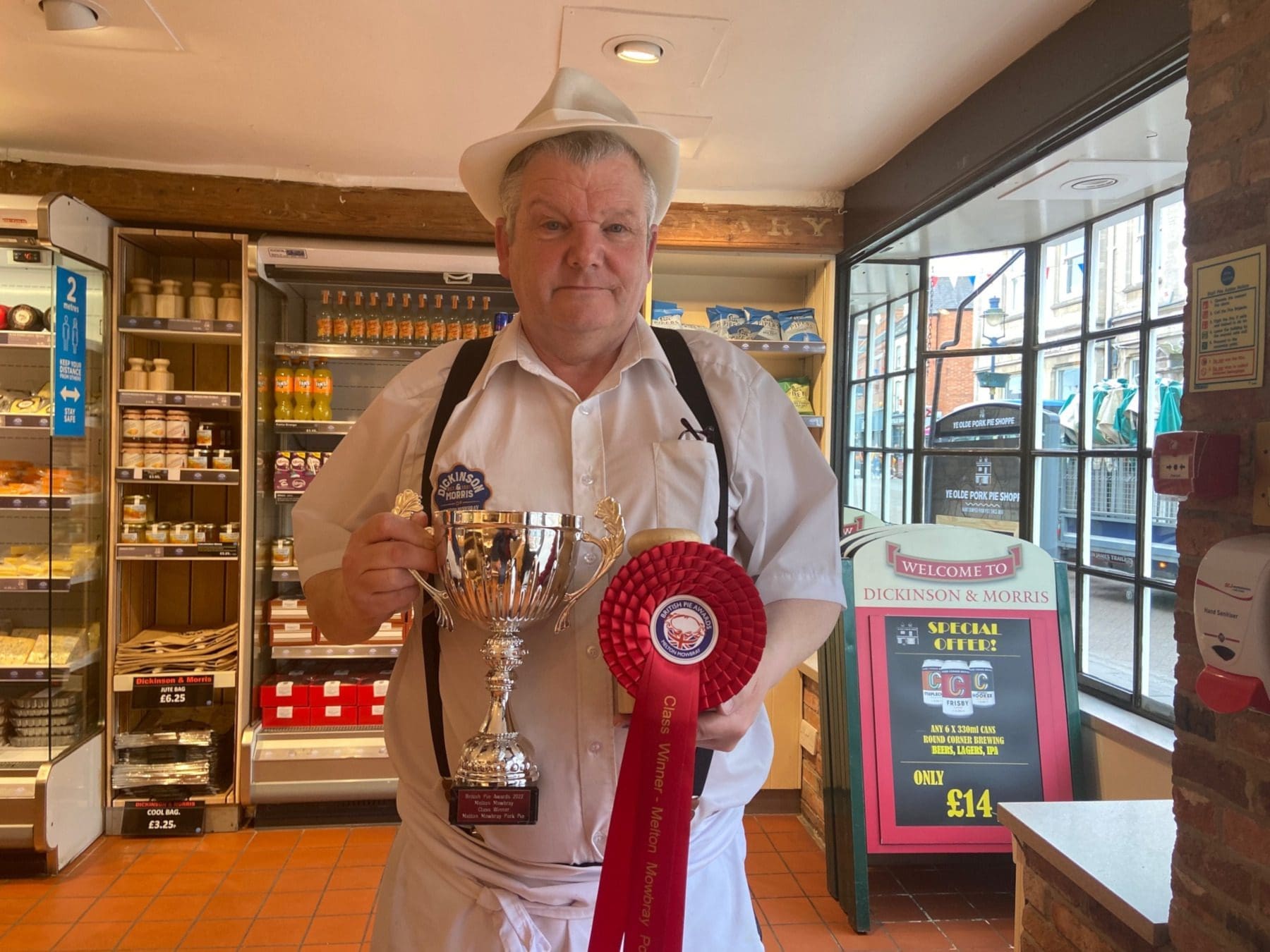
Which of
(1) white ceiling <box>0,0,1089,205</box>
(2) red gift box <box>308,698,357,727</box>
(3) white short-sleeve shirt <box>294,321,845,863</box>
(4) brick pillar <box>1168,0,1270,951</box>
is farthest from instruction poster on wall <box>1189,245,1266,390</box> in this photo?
(2) red gift box <box>308,698,357,727</box>

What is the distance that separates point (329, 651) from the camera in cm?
398

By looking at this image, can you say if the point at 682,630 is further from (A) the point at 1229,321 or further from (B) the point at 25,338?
(B) the point at 25,338

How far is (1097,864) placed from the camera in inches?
66.8

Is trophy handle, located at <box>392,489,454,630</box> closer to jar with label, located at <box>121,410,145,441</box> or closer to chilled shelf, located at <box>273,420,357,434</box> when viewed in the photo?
chilled shelf, located at <box>273,420,357,434</box>

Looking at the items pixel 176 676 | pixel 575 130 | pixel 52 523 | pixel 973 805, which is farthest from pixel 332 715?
pixel 575 130

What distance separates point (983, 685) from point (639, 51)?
2.39 metres

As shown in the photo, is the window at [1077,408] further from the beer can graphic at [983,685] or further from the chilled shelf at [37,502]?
the chilled shelf at [37,502]

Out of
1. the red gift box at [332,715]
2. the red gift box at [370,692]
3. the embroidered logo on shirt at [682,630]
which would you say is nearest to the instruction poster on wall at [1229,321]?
the embroidered logo on shirt at [682,630]

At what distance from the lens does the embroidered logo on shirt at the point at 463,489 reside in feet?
3.92

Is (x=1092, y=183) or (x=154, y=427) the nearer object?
(x=1092, y=183)

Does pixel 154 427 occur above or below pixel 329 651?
above

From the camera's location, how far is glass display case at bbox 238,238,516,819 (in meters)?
3.89

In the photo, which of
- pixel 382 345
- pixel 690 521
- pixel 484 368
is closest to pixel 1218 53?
pixel 690 521

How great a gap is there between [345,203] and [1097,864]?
371cm
